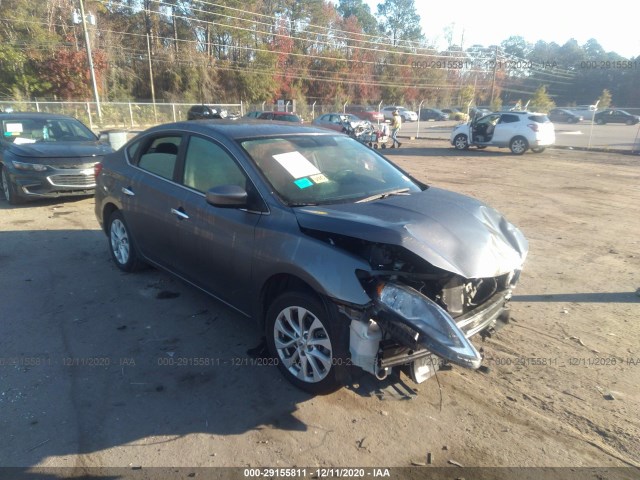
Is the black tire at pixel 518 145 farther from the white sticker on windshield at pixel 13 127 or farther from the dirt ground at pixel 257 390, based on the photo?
the white sticker on windshield at pixel 13 127

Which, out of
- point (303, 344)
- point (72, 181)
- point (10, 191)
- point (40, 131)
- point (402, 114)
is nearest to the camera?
point (303, 344)

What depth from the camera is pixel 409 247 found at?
271 cm

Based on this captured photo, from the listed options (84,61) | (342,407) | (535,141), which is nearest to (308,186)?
(342,407)

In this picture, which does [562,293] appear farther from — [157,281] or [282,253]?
[157,281]

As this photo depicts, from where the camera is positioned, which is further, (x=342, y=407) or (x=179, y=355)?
(x=179, y=355)

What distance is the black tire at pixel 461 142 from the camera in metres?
20.2

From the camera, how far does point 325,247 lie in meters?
2.92

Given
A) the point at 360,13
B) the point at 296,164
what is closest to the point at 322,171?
the point at 296,164

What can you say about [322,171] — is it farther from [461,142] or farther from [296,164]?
[461,142]

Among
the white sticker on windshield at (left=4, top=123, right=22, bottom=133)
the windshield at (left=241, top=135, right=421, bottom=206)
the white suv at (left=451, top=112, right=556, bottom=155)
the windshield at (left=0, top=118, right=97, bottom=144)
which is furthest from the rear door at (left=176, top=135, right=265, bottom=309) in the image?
the white suv at (left=451, top=112, right=556, bottom=155)

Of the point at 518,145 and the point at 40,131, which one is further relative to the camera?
the point at 518,145

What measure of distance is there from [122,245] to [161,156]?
4.34 feet

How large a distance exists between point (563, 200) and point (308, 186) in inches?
327

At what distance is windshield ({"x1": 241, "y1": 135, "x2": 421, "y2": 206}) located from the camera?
11.5ft
